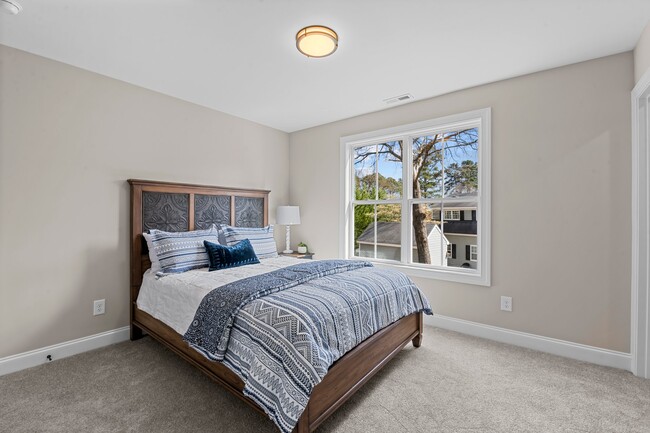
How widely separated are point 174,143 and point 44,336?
209 centimetres

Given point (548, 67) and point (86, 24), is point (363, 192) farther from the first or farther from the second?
point (86, 24)

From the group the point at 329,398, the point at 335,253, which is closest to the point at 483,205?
the point at 335,253

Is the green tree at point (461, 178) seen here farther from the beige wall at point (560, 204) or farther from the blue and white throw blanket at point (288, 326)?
the blue and white throw blanket at point (288, 326)

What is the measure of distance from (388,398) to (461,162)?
247cm

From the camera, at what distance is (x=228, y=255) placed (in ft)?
9.36

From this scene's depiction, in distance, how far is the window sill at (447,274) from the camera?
304 centimetres

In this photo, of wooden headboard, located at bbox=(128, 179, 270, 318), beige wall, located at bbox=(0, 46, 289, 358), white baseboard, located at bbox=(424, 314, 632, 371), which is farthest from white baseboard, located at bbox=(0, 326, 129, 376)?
white baseboard, located at bbox=(424, 314, 632, 371)

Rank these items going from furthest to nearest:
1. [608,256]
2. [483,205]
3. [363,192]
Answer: [363,192] < [483,205] < [608,256]

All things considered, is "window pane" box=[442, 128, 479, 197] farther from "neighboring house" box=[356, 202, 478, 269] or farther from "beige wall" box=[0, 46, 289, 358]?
"beige wall" box=[0, 46, 289, 358]

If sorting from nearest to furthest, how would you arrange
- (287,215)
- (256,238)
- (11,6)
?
(11,6), (256,238), (287,215)

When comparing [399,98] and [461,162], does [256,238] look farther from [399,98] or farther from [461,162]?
[461,162]

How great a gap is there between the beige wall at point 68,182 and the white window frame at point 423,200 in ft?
6.73

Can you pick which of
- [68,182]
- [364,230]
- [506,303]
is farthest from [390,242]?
[68,182]

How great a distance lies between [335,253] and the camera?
13.7 feet
